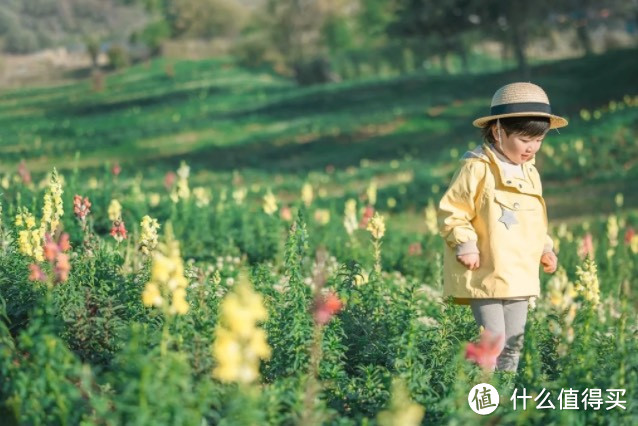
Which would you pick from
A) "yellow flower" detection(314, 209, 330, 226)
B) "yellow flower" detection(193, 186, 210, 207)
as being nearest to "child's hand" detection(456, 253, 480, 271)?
"yellow flower" detection(193, 186, 210, 207)

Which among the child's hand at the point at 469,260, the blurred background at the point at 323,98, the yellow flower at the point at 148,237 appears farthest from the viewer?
the blurred background at the point at 323,98

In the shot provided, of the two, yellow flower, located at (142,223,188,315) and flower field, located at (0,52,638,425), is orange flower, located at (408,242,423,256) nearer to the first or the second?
flower field, located at (0,52,638,425)

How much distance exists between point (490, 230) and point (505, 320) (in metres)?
0.48

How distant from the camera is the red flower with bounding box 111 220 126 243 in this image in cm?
541

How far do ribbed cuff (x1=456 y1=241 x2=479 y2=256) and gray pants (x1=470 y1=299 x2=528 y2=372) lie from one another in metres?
0.28

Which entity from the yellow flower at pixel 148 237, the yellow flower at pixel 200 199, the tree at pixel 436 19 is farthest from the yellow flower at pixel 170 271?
the tree at pixel 436 19

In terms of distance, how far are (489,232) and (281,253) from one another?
11.9ft

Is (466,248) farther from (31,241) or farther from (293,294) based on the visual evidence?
(31,241)

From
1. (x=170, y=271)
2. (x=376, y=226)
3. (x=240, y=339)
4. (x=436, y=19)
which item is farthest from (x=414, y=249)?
(x=436, y=19)

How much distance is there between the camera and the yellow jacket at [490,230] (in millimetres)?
4699

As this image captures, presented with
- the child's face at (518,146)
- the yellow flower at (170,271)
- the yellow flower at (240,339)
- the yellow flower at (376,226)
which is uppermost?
the child's face at (518,146)

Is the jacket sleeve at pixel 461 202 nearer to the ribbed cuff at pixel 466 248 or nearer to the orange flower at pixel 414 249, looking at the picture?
the ribbed cuff at pixel 466 248

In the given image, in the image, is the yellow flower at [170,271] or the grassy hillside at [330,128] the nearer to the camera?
the yellow flower at [170,271]

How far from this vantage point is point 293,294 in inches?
178
